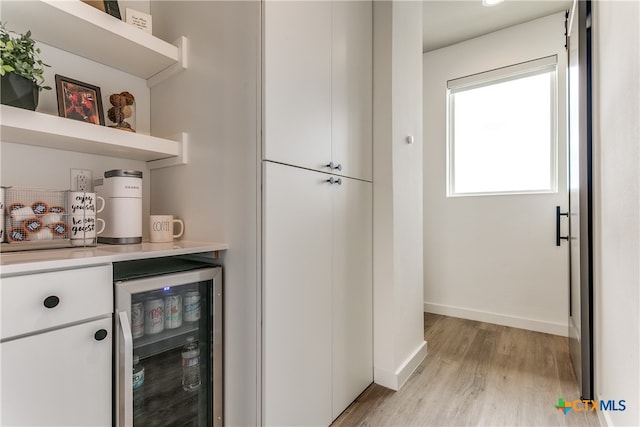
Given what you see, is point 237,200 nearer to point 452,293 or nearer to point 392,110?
point 392,110

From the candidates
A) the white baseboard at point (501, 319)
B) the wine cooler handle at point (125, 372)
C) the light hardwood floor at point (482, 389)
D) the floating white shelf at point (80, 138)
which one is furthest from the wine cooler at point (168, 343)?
the white baseboard at point (501, 319)

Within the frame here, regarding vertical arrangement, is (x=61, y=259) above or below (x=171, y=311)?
above

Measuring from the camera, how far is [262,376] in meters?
1.11

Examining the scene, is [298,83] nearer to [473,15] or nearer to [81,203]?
[81,203]

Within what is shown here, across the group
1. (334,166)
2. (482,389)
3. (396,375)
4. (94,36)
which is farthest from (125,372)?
(482,389)

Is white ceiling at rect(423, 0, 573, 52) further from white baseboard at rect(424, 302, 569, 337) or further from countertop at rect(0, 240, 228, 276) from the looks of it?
countertop at rect(0, 240, 228, 276)

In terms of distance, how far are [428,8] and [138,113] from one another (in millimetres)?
2526

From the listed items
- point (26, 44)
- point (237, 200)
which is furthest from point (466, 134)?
point (26, 44)

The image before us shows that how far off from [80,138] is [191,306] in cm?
75

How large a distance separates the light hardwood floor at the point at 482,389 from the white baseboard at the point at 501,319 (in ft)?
0.32

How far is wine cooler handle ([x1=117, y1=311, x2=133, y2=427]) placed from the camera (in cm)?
93

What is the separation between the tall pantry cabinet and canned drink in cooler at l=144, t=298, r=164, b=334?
0.39 m

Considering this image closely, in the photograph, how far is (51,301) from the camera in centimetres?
80

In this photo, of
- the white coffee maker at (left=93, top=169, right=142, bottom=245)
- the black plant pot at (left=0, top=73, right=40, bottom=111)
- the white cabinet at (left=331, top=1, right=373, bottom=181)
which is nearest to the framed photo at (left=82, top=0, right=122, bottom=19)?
the black plant pot at (left=0, top=73, right=40, bottom=111)
